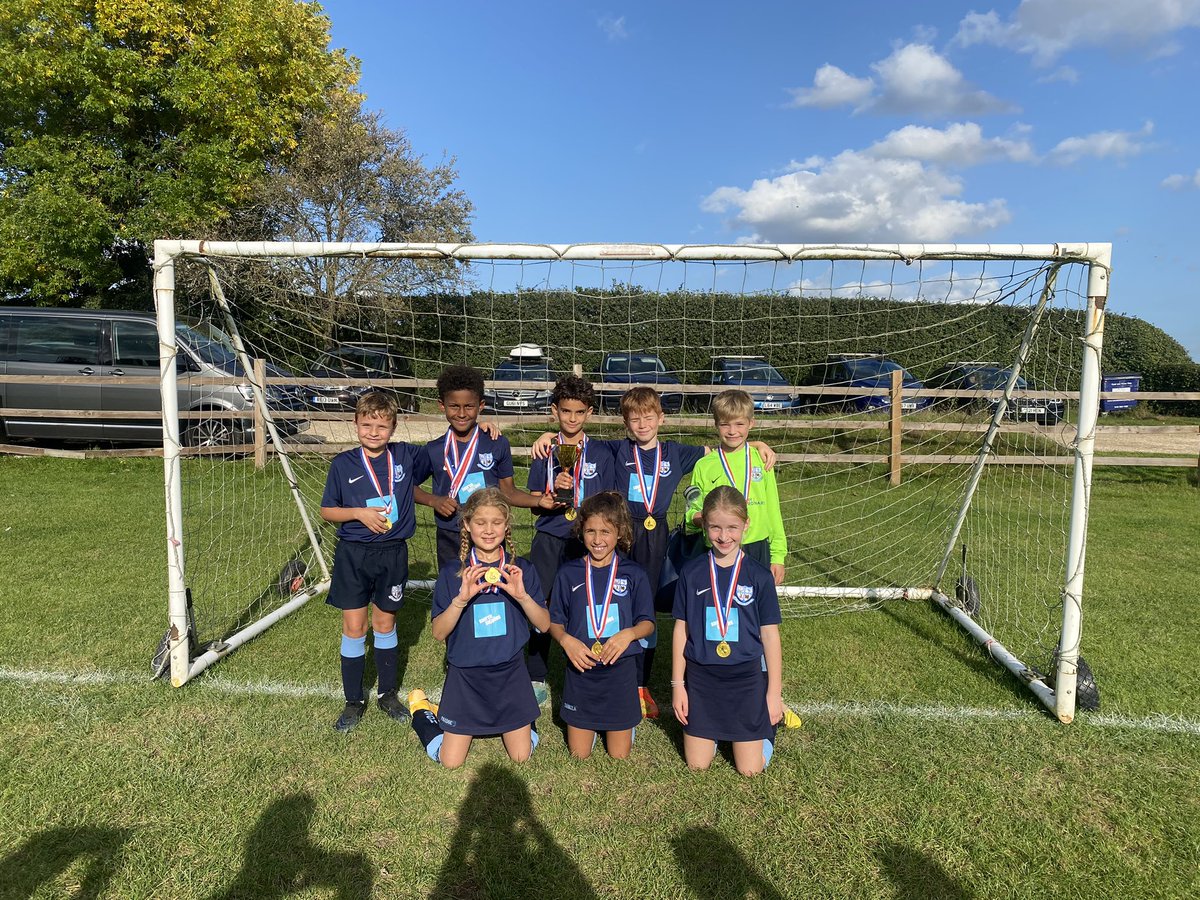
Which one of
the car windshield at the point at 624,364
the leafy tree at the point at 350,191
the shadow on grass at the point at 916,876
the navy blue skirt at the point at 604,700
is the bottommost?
the shadow on grass at the point at 916,876

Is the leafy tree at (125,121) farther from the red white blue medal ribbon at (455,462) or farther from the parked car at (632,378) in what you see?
the red white blue medal ribbon at (455,462)

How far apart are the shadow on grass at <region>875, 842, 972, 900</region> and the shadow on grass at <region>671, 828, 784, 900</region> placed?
426 millimetres

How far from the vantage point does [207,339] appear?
4.65 m

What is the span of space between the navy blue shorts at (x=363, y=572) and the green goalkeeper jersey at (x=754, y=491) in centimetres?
152

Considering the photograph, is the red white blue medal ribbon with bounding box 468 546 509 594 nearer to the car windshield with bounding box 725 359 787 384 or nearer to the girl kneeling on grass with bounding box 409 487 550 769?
the girl kneeling on grass with bounding box 409 487 550 769

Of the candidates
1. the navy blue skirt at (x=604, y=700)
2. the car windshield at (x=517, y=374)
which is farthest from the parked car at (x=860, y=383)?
the navy blue skirt at (x=604, y=700)

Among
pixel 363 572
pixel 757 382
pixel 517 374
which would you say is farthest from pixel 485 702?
pixel 757 382

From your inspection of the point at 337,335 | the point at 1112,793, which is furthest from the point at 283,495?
the point at 1112,793

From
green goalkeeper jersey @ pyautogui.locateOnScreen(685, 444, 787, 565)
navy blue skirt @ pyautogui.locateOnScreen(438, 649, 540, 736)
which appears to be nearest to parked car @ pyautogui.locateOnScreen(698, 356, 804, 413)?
green goalkeeper jersey @ pyautogui.locateOnScreen(685, 444, 787, 565)

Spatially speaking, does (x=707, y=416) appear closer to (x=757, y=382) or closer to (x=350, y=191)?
(x=757, y=382)

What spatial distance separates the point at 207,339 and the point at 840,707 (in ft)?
15.0

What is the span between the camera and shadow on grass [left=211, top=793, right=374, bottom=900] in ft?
7.47

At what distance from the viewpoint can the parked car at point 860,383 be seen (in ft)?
30.3

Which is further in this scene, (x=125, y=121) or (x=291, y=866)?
(x=125, y=121)
